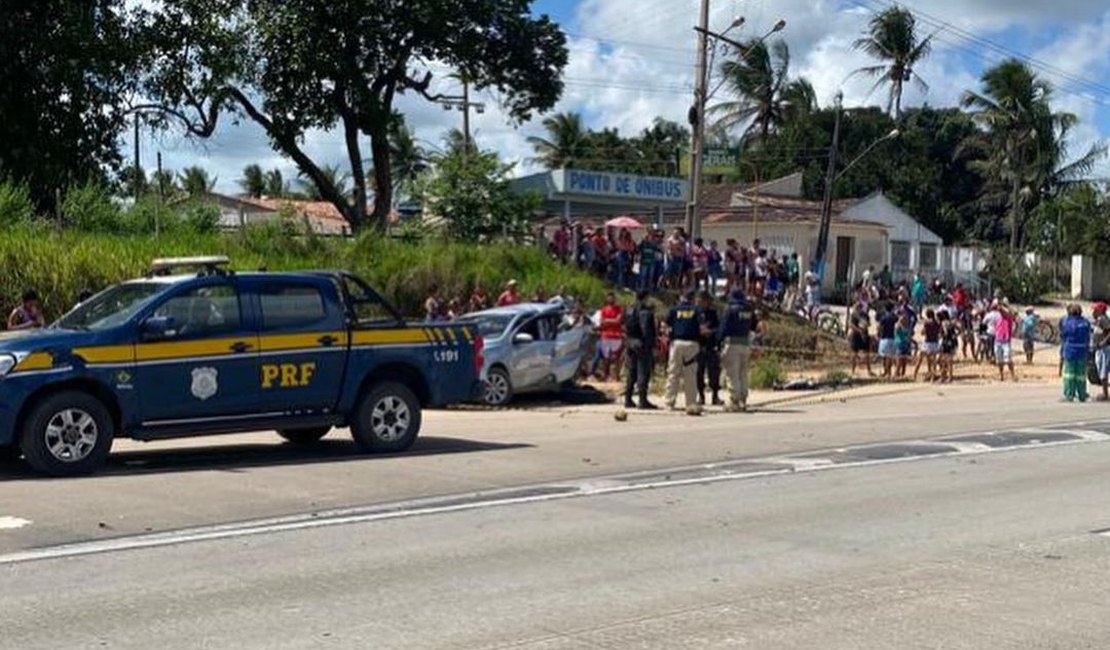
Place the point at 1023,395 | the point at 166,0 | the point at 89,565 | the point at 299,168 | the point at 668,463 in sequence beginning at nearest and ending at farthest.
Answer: the point at 89,565 < the point at 668,463 < the point at 1023,395 < the point at 166,0 < the point at 299,168

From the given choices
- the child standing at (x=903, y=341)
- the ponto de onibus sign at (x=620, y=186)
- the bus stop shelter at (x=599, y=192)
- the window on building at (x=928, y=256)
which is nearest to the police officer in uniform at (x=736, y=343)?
the child standing at (x=903, y=341)

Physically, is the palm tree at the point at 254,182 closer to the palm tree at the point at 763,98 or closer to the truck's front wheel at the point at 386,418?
the palm tree at the point at 763,98

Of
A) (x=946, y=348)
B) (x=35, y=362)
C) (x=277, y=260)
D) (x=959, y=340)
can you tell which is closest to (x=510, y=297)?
(x=277, y=260)

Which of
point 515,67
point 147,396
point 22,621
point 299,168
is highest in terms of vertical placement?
point 515,67

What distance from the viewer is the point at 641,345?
20.6 m

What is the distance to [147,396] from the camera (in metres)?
12.5

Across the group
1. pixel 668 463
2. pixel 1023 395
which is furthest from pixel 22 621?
pixel 1023 395

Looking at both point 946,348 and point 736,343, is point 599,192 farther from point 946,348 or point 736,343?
point 736,343

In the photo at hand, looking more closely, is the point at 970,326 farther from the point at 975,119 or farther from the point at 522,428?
the point at 975,119

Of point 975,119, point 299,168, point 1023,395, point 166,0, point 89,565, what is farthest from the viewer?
point 975,119

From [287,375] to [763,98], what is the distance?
59.5 m

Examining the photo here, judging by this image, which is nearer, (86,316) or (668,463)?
(86,316)

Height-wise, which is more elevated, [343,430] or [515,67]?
[515,67]

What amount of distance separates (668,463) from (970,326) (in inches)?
934
